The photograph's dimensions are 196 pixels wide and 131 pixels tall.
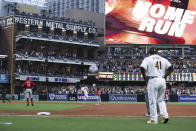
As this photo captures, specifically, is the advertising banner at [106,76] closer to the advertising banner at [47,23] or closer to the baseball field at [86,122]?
the advertising banner at [47,23]

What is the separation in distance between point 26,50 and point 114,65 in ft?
52.3

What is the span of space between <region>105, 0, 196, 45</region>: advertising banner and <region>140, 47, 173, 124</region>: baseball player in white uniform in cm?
4930

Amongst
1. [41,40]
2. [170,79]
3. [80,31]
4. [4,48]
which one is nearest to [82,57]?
[80,31]

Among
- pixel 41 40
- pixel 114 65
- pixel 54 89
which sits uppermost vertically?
pixel 41 40

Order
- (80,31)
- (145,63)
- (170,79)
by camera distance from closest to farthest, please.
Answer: (145,63)
(170,79)
(80,31)

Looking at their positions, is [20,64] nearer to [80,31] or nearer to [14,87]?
[14,87]

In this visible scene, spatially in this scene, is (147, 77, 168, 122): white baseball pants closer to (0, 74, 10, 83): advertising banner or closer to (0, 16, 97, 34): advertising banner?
(0, 74, 10, 83): advertising banner

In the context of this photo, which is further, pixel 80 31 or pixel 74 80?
pixel 80 31

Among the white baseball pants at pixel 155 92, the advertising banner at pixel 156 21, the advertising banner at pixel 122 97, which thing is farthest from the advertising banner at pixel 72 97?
the white baseball pants at pixel 155 92

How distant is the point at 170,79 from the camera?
193 ft

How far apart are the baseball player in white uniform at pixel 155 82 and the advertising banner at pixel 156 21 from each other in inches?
1941

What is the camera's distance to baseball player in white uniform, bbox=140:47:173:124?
1052 cm

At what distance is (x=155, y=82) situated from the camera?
10.5 m

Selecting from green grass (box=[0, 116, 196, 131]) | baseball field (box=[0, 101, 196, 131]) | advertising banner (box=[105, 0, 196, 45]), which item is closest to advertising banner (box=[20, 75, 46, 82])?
advertising banner (box=[105, 0, 196, 45])
